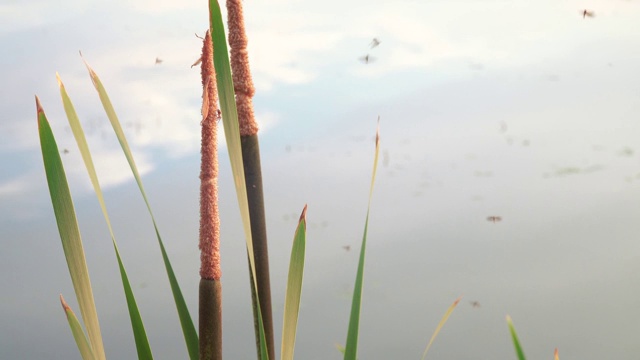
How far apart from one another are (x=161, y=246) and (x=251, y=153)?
27 cm

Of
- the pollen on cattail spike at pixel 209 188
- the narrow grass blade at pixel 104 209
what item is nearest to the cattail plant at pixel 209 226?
the pollen on cattail spike at pixel 209 188

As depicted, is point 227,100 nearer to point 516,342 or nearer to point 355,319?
point 355,319

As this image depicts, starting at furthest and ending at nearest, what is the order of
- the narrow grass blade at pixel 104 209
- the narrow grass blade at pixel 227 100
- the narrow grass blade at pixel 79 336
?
the narrow grass blade at pixel 79 336 < the narrow grass blade at pixel 104 209 < the narrow grass blade at pixel 227 100

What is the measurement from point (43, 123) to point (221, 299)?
50 centimetres

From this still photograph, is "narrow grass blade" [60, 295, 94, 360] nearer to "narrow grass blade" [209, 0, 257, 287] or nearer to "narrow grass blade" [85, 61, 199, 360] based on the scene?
"narrow grass blade" [85, 61, 199, 360]

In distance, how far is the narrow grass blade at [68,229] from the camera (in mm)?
1243

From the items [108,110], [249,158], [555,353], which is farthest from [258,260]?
[555,353]

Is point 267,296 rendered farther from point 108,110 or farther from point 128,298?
point 108,110

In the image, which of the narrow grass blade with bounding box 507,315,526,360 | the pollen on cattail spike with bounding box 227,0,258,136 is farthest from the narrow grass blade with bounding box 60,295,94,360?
the narrow grass blade with bounding box 507,315,526,360

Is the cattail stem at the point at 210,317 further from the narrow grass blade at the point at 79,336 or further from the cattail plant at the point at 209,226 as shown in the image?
the narrow grass blade at the point at 79,336

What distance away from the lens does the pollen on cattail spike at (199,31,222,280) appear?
4.45ft

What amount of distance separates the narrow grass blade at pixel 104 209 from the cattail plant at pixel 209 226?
0.45 ft

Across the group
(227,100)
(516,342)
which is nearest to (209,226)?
(227,100)

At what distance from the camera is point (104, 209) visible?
130 centimetres
